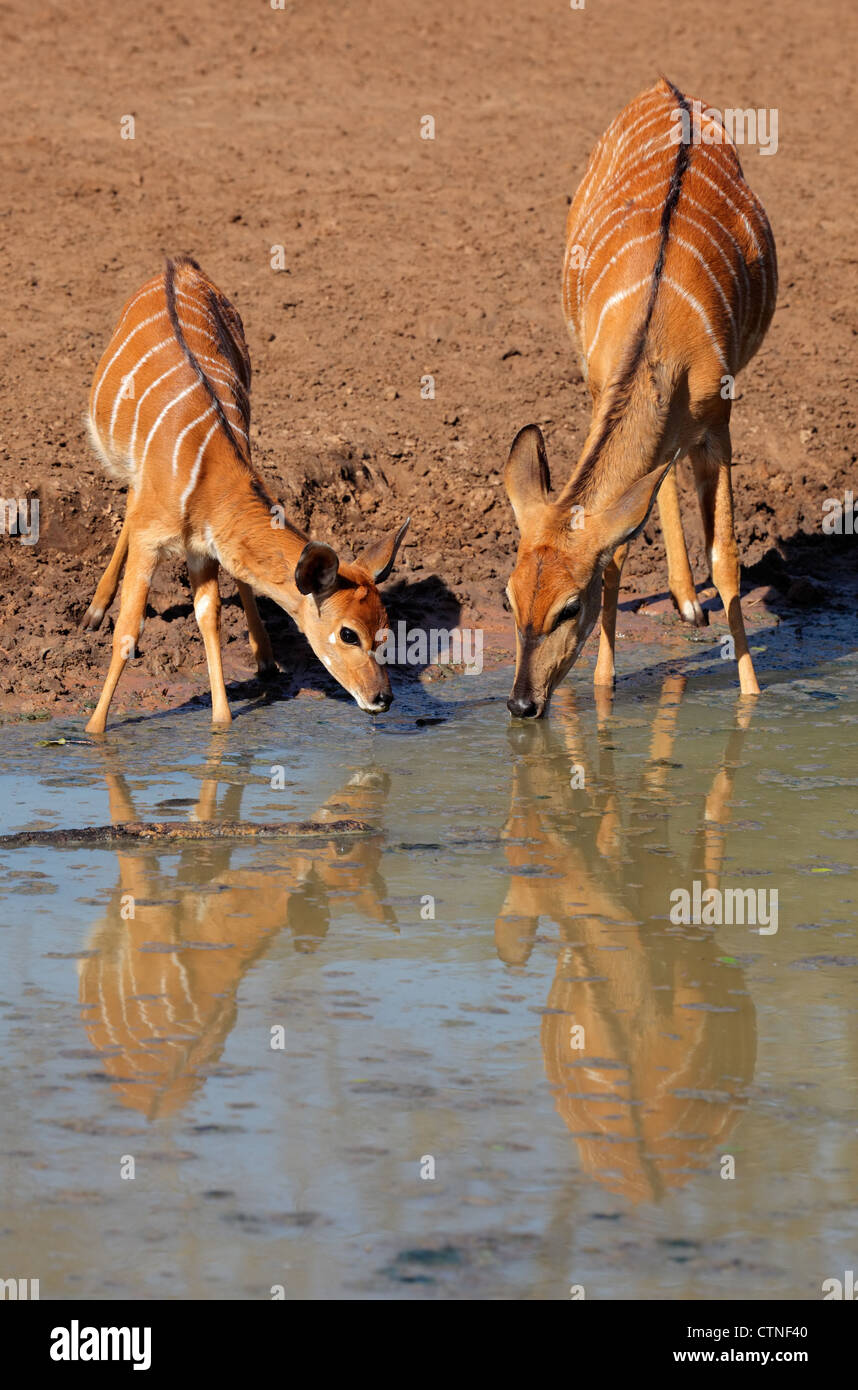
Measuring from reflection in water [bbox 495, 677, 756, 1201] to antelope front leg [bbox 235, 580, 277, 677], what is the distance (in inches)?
68.7

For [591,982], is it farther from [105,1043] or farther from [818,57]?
[818,57]

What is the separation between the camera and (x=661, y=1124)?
3.77 meters

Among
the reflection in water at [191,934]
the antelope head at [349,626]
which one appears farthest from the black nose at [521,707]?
the antelope head at [349,626]

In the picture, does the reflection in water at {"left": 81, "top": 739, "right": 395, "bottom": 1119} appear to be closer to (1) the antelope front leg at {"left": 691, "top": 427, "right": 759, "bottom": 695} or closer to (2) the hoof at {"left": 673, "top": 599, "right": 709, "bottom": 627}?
(1) the antelope front leg at {"left": 691, "top": 427, "right": 759, "bottom": 695}

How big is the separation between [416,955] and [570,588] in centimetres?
226

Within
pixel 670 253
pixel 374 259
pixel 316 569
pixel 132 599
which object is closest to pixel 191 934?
pixel 316 569

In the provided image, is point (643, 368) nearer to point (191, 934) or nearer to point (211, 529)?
point (211, 529)

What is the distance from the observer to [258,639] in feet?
27.3

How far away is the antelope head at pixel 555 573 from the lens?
21.7 ft

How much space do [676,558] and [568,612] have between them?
2343mm

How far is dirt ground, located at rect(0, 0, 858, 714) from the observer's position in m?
9.27

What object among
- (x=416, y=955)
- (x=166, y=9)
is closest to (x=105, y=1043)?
(x=416, y=955)

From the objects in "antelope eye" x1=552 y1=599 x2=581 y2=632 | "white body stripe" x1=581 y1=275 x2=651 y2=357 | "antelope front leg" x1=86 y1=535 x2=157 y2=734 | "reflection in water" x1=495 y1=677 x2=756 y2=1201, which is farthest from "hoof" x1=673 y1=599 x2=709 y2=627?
"antelope front leg" x1=86 y1=535 x2=157 y2=734

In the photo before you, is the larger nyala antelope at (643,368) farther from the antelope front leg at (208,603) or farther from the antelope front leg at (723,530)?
the antelope front leg at (208,603)
